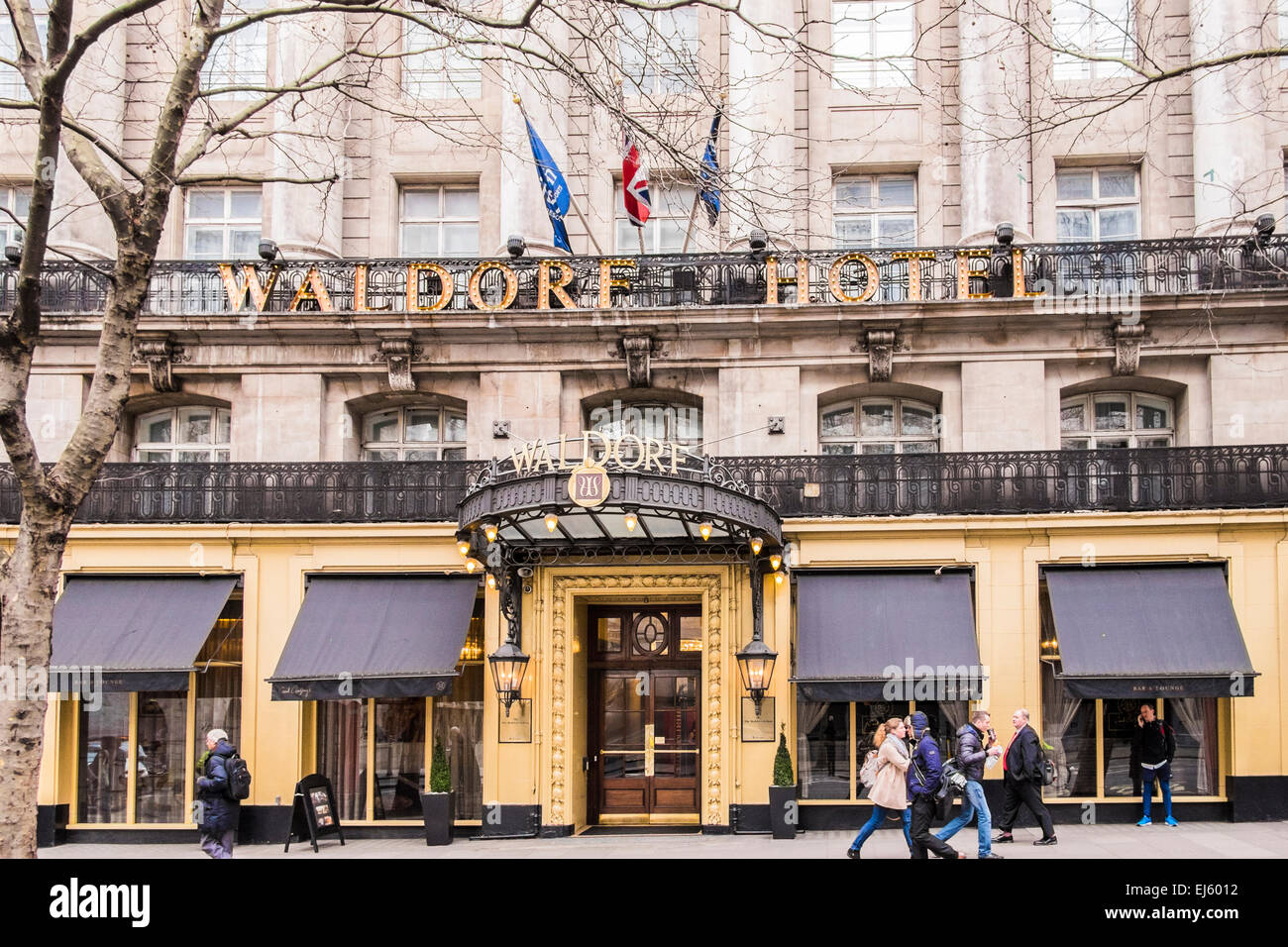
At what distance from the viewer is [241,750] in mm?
20000

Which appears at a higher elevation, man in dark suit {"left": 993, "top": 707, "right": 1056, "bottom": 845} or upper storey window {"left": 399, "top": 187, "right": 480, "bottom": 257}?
upper storey window {"left": 399, "top": 187, "right": 480, "bottom": 257}

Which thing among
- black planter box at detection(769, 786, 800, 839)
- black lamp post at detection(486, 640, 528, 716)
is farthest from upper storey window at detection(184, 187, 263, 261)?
black planter box at detection(769, 786, 800, 839)

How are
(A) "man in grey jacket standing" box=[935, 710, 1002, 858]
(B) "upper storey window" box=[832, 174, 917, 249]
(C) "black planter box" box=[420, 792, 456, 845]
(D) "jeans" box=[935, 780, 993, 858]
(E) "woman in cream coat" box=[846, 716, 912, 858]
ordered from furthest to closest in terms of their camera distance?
(B) "upper storey window" box=[832, 174, 917, 249] < (C) "black planter box" box=[420, 792, 456, 845] < (A) "man in grey jacket standing" box=[935, 710, 1002, 858] < (D) "jeans" box=[935, 780, 993, 858] < (E) "woman in cream coat" box=[846, 716, 912, 858]

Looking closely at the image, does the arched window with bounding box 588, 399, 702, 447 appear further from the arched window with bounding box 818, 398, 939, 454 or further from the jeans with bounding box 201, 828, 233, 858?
the jeans with bounding box 201, 828, 233, 858

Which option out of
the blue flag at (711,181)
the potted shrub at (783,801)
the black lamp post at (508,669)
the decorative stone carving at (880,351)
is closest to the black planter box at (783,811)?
the potted shrub at (783,801)

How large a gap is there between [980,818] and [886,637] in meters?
4.32

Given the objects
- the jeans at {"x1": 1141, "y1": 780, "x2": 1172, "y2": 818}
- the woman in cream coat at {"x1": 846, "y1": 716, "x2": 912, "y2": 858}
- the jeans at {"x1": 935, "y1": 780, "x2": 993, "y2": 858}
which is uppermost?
the woman in cream coat at {"x1": 846, "y1": 716, "x2": 912, "y2": 858}

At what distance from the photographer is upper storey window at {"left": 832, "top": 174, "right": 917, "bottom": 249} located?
22.9 metres

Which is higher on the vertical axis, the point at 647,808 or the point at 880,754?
the point at 880,754

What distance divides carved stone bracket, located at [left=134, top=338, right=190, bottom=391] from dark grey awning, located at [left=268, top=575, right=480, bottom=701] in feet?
16.1

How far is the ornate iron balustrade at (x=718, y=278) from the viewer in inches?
824
